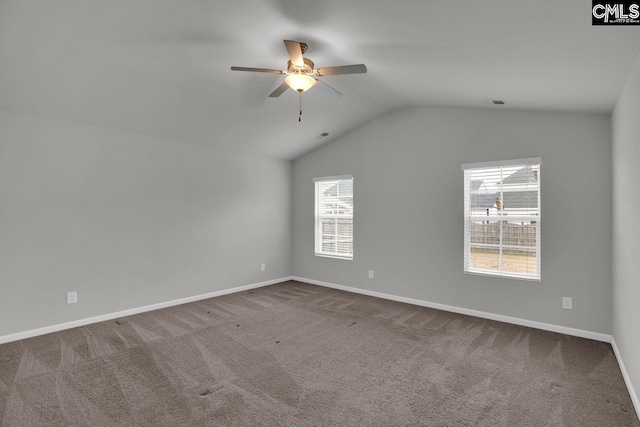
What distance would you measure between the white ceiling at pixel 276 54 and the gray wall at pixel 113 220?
0.42 m

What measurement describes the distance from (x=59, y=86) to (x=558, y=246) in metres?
5.53

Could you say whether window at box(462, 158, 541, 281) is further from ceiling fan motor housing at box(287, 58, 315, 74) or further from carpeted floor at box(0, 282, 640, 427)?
ceiling fan motor housing at box(287, 58, 315, 74)

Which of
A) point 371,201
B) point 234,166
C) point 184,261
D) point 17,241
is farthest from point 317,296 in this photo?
point 17,241

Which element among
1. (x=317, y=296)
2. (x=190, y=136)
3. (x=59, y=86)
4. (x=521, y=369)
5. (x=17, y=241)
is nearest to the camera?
(x=521, y=369)

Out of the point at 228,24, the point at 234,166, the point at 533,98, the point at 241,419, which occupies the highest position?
the point at 228,24

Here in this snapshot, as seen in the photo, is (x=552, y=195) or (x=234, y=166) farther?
(x=234, y=166)

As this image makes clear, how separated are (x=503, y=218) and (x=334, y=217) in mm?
2772

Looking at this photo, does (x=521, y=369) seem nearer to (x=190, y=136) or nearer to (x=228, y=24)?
(x=228, y=24)

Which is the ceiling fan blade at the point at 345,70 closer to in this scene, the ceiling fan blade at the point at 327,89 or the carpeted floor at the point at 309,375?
the ceiling fan blade at the point at 327,89

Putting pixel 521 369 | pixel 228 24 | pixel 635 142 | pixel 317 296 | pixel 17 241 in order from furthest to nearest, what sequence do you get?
pixel 317 296
pixel 17 241
pixel 521 369
pixel 228 24
pixel 635 142

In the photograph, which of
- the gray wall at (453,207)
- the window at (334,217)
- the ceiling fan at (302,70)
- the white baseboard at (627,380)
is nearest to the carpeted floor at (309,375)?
the white baseboard at (627,380)

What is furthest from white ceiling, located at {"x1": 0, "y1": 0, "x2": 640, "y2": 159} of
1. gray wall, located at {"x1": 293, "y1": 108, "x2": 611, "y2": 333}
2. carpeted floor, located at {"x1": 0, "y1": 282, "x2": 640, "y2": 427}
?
carpeted floor, located at {"x1": 0, "y1": 282, "x2": 640, "y2": 427}

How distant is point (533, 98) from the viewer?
3332mm

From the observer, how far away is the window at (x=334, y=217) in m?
5.77
